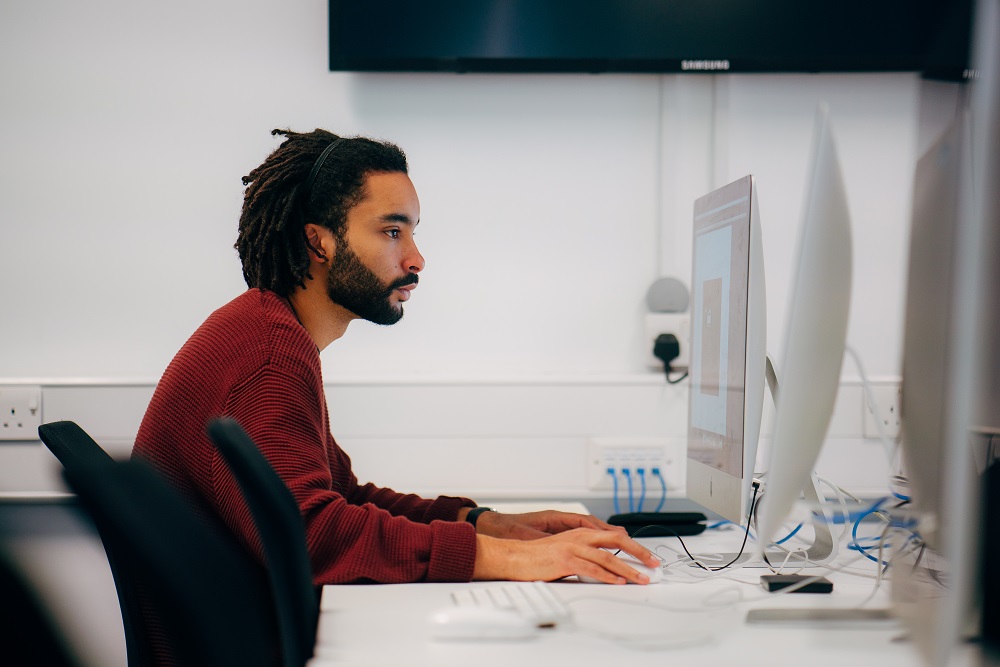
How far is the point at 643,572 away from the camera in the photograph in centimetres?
114

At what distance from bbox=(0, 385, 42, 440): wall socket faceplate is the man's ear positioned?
0.87 m

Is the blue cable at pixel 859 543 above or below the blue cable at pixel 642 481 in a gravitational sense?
above

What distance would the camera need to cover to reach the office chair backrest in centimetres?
Answer: 67

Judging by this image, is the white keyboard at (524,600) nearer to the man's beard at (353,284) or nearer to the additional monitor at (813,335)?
the additional monitor at (813,335)

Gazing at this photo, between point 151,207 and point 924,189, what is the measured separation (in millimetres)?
1723

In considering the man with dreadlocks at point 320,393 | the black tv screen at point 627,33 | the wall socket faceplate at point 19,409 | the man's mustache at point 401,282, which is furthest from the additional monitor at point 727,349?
the wall socket faceplate at point 19,409

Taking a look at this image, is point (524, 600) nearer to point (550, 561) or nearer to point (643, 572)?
point (550, 561)

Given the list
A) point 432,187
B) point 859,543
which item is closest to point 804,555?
point 859,543

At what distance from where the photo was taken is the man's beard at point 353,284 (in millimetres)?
1485

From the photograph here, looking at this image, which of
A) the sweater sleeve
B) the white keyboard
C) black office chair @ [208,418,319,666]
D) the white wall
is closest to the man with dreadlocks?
the sweater sleeve

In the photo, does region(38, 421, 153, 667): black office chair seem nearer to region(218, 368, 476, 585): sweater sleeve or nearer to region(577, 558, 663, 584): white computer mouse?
region(218, 368, 476, 585): sweater sleeve

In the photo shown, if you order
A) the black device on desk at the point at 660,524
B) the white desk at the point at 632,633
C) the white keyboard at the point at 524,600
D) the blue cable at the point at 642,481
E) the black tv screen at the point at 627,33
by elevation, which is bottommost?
the blue cable at the point at 642,481

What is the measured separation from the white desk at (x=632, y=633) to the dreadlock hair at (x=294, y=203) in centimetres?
63

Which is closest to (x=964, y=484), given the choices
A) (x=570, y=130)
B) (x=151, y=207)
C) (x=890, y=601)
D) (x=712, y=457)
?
(x=890, y=601)
